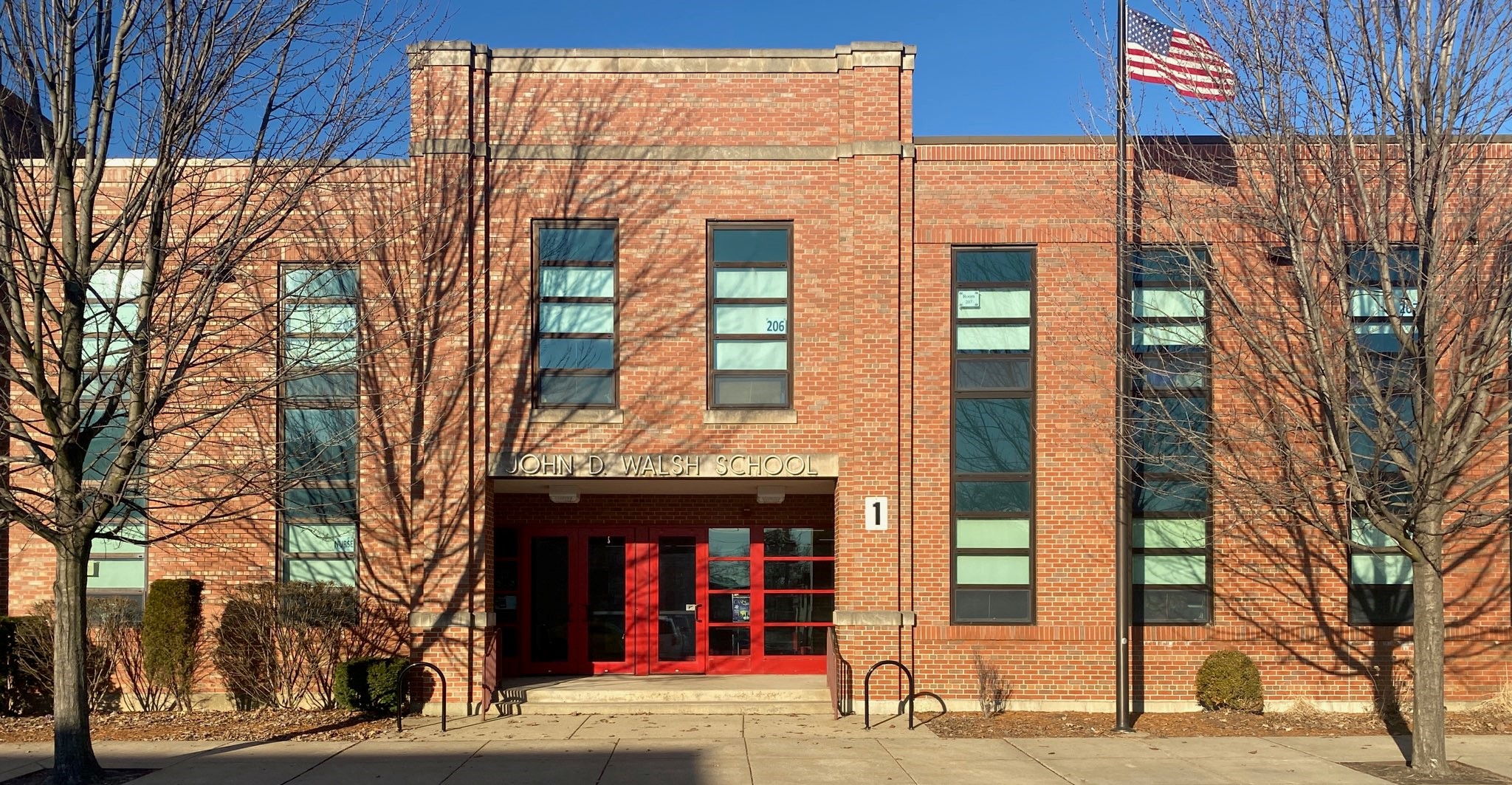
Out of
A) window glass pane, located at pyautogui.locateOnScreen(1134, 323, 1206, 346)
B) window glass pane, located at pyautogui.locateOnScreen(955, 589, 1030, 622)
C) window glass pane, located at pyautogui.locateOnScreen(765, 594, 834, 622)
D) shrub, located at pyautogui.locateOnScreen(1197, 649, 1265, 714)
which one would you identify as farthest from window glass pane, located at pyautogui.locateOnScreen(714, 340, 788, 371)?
shrub, located at pyautogui.locateOnScreen(1197, 649, 1265, 714)

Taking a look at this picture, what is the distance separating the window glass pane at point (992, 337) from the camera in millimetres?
15484

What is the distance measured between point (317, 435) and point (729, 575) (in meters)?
6.26

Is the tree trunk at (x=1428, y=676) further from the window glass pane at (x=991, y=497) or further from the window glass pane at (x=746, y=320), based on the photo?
the window glass pane at (x=746, y=320)

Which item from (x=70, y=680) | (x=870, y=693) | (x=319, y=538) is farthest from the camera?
(x=319, y=538)

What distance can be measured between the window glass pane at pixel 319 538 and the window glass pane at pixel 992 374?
28.0ft

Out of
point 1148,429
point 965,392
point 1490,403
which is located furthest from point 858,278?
point 1490,403

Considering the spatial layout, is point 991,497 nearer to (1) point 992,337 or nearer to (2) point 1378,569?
(1) point 992,337

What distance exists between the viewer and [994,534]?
15320 millimetres

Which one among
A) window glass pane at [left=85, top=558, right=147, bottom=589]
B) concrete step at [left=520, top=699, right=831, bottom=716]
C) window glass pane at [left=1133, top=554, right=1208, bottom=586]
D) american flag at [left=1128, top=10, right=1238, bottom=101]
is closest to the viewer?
american flag at [left=1128, top=10, right=1238, bottom=101]

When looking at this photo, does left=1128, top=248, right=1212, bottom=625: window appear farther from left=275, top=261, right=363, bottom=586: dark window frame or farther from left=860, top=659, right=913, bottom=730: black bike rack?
left=275, top=261, right=363, bottom=586: dark window frame

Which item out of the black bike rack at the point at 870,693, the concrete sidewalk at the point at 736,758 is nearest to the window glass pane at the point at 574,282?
the concrete sidewalk at the point at 736,758

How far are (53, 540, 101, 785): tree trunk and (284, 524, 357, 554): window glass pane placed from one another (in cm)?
475

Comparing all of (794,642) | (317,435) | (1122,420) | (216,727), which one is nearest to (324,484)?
(317,435)

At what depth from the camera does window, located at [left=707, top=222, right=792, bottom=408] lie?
15.6m
